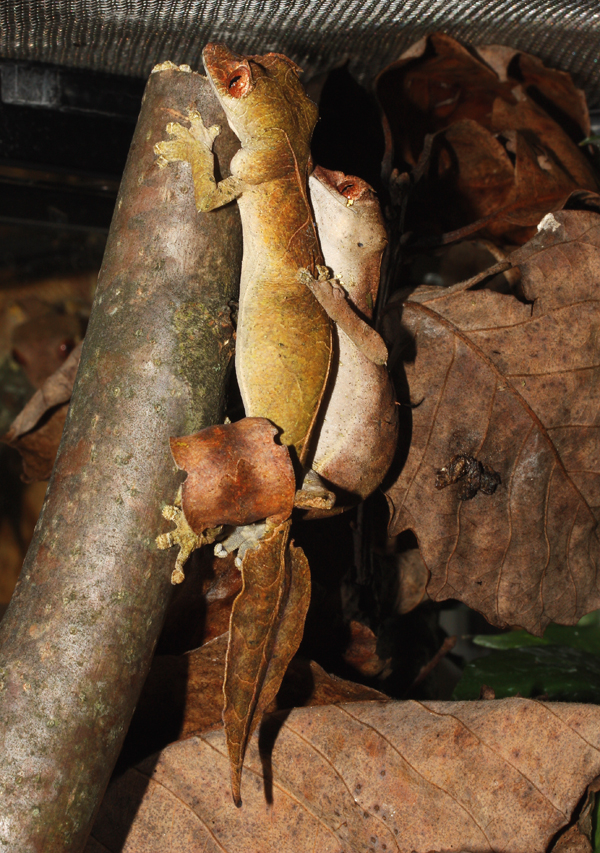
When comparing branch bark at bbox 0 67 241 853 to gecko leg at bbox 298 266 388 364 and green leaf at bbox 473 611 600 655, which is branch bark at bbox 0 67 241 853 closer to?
gecko leg at bbox 298 266 388 364

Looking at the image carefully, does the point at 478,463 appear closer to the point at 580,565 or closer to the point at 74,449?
the point at 580,565

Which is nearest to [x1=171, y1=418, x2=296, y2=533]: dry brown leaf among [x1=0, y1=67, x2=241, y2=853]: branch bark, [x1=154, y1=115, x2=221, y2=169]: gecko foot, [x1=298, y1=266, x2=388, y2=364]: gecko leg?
[x1=0, y1=67, x2=241, y2=853]: branch bark

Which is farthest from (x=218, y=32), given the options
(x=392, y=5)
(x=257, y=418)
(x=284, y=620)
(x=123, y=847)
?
(x=123, y=847)

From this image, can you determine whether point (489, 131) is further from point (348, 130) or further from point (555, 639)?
point (555, 639)

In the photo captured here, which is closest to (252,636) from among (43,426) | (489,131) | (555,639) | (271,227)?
(271,227)

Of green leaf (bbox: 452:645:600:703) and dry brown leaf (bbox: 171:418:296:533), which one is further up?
dry brown leaf (bbox: 171:418:296:533)
